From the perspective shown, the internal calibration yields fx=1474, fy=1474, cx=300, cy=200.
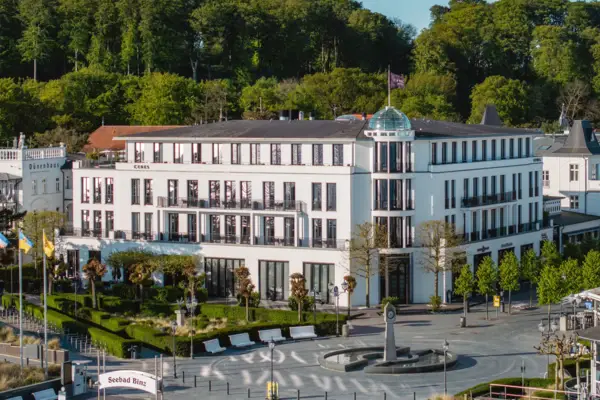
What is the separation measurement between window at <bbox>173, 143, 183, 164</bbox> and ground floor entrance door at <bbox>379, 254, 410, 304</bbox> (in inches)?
575

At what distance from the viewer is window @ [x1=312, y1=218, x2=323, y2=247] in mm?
82312

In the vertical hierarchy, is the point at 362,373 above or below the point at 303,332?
below

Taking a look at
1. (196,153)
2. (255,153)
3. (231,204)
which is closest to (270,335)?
(231,204)

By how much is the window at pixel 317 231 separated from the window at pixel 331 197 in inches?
37.8

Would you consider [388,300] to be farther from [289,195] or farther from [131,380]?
[131,380]

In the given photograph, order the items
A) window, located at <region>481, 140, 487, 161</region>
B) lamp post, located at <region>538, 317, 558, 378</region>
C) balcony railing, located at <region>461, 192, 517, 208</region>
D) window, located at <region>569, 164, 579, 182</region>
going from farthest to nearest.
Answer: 1. window, located at <region>569, 164, 579, 182</region>
2. window, located at <region>481, 140, 487, 161</region>
3. balcony railing, located at <region>461, 192, 517, 208</region>
4. lamp post, located at <region>538, 317, 558, 378</region>

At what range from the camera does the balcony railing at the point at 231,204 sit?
83000mm

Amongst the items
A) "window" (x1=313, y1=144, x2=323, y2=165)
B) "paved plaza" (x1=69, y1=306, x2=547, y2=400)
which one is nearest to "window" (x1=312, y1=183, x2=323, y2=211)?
"window" (x1=313, y1=144, x2=323, y2=165)

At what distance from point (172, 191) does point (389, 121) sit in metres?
14.2

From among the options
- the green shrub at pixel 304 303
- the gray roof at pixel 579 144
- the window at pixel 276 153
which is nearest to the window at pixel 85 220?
the window at pixel 276 153

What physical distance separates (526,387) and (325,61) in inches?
4512

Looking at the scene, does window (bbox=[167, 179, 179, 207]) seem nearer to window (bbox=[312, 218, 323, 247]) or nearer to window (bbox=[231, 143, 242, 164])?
window (bbox=[231, 143, 242, 164])

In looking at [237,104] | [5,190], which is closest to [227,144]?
[5,190]

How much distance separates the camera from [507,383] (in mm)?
57406
